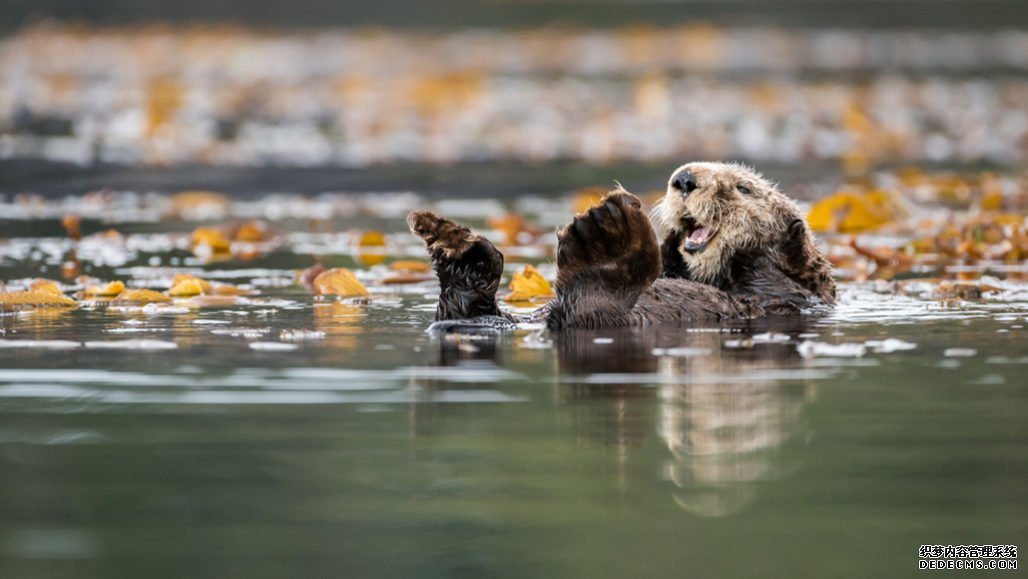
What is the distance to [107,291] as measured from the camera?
269 inches

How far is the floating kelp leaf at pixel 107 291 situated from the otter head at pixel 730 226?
238 centimetres

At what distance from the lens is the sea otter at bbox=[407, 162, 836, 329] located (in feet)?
17.1

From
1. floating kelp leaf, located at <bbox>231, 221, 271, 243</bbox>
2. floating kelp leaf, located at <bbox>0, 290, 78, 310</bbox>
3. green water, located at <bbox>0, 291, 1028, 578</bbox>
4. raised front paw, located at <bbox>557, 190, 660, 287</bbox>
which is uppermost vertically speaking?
floating kelp leaf, located at <bbox>231, 221, 271, 243</bbox>

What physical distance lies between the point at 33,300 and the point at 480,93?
555 inches

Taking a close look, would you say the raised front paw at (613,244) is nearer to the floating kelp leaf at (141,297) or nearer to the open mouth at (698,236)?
the open mouth at (698,236)

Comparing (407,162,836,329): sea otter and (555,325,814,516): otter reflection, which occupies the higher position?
(407,162,836,329): sea otter

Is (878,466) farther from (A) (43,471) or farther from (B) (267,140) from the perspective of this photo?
(B) (267,140)

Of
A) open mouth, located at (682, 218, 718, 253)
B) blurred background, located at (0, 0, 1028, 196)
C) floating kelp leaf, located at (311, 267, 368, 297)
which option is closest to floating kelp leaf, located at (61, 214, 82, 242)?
floating kelp leaf, located at (311, 267, 368, 297)

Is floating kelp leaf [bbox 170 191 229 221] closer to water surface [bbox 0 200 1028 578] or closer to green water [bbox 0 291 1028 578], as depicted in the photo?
water surface [bbox 0 200 1028 578]

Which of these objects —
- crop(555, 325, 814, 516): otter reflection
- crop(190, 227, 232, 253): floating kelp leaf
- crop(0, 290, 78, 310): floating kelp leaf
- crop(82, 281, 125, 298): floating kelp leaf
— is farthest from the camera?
crop(190, 227, 232, 253): floating kelp leaf

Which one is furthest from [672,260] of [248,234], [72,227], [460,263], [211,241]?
[72,227]

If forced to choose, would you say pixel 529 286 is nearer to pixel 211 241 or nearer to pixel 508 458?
pixel 211 241

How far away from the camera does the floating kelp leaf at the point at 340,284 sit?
Result: 697 cm

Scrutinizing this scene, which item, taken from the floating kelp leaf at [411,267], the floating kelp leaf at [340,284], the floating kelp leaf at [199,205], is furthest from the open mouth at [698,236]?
the floating kelp leaf at [199,205]
